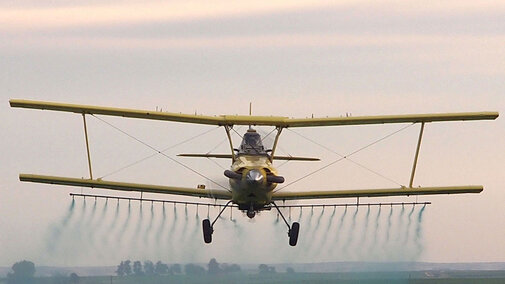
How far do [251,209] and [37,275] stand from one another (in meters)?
29.3

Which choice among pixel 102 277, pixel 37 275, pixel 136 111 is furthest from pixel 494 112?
pixel 102 277

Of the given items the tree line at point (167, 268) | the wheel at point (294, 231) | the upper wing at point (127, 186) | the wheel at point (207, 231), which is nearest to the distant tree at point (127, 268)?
the tree line at point (167, 268)

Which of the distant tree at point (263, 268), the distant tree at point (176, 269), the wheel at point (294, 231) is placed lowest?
the wheel at point (294, 231)

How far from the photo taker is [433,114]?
53.8 meters

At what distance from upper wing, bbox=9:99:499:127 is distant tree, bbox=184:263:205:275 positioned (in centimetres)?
2346

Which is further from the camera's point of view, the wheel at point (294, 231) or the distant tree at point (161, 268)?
the distant tree at point (161, 268)

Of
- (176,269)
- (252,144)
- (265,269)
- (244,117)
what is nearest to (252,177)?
(252,144)

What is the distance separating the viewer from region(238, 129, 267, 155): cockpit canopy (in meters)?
50.8

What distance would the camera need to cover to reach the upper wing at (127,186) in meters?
51.9

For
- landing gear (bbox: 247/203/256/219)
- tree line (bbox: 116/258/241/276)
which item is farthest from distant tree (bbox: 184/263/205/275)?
landing gear (bbox: 247/203/256/219)

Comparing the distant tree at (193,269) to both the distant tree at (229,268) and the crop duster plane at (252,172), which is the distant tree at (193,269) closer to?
the distant tree at (229,268)

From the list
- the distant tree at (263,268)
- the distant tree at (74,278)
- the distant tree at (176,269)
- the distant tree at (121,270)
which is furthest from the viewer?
the distant tree at (74,278)

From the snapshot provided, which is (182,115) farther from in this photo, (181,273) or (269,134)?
(181,273)

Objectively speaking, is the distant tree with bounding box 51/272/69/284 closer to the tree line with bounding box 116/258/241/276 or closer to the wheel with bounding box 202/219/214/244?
the tree line with bounding box 116/258/241/276
